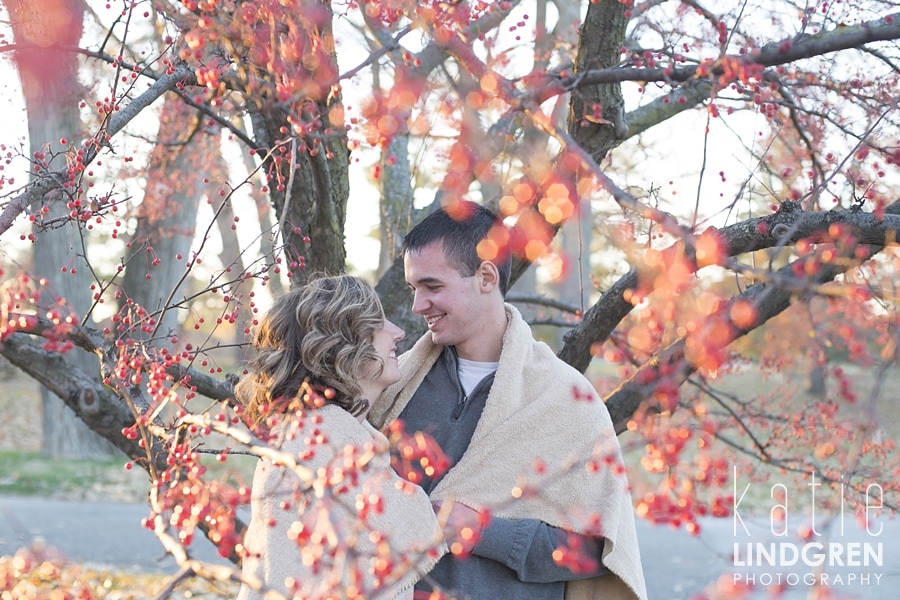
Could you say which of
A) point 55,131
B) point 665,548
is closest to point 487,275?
point 55,131

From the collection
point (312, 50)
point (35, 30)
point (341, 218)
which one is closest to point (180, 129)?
point (35, 30)

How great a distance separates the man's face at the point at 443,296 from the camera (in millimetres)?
2783

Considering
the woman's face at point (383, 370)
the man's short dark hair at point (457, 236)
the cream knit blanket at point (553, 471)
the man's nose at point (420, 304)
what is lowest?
the cream knit blanket at point (553, 471)

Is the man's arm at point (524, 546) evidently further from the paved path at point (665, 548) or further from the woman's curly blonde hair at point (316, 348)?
the paved path at point (665, 548)

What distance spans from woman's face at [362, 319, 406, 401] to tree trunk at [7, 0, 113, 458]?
895 millimetres

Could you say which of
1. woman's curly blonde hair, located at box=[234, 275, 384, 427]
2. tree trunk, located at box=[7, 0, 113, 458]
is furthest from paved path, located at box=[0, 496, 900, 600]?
woman's curly blonde hair, located at box=[234, 275, 384, 427]

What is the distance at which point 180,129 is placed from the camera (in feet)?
23.1

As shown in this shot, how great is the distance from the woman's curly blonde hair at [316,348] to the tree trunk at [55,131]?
1.95ft

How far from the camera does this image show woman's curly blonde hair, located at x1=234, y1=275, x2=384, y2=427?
254cm

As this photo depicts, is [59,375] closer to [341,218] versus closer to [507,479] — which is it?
[341,218]

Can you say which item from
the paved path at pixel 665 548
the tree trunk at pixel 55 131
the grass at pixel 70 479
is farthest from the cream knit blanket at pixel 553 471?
the grass at pixel 70 479

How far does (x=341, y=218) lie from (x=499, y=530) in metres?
1.99

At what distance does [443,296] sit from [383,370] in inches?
12.7

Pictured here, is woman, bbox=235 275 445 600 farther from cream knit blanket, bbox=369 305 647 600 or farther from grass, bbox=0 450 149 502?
grass, bbox=0 450 149 502
